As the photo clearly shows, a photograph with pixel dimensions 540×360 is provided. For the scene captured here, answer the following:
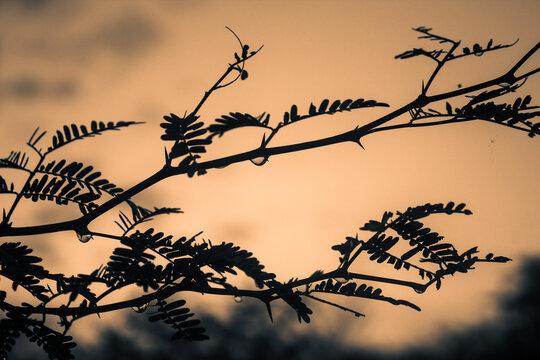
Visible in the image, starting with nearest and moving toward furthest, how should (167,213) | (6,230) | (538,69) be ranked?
(538,69) < (6,230) < (167,213)

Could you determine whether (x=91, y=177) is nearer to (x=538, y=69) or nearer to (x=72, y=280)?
(x=72, y=280)

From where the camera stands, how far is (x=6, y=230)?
1488mm

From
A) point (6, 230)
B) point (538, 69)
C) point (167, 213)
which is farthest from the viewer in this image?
point (167, 213)

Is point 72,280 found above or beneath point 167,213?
beneath

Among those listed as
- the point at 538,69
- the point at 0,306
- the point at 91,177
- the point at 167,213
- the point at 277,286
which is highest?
the point at 538,69

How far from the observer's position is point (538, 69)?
Result: 1.34 metres

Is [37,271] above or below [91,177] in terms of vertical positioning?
below

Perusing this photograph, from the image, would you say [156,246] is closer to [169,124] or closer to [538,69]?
[169,124]

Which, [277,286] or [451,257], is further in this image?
[451,257]

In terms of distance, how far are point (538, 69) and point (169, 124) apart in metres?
1.13

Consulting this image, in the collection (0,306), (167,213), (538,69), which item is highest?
(538,69)

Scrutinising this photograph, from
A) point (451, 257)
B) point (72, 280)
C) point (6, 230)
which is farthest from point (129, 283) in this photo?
point (451, 257)

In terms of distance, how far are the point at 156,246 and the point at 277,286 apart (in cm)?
43

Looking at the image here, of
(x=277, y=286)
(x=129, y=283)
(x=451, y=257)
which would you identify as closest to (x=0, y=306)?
(x=129, y=283)
